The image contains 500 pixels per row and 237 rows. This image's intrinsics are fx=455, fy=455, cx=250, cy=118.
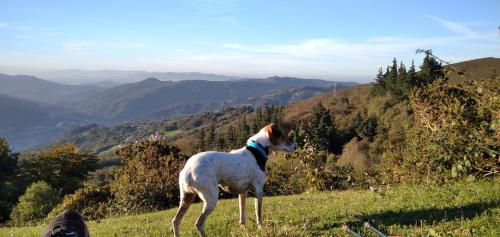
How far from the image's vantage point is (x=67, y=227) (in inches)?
197

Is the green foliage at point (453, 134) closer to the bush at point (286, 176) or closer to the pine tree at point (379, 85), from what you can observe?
the bush at point (286, 176)

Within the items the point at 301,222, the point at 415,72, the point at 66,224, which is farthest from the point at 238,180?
the point at 415,72

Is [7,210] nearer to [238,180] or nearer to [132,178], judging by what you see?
[132,178]

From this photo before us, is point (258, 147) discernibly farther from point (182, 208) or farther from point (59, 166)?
point (59, 166)

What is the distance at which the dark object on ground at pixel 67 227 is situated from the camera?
4863mm

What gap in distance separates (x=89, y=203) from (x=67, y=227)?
776 inches

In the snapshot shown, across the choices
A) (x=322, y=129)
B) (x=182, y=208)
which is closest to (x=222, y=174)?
(x=182, y=208)

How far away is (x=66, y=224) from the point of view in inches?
201

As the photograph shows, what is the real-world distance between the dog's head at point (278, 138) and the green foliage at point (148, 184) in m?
12.1

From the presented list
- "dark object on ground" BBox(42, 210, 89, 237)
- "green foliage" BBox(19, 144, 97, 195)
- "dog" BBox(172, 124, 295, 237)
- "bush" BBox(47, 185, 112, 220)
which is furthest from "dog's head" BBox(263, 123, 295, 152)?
"green foliage" BBox(19, 144, 97, 195)

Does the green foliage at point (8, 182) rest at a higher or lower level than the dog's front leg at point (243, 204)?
lower

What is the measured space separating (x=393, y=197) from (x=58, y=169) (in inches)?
2187

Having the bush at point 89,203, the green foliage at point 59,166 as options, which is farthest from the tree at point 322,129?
the bush at point 89,203

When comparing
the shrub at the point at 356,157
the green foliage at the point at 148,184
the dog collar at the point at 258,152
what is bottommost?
the shrub at the point at 356,157
